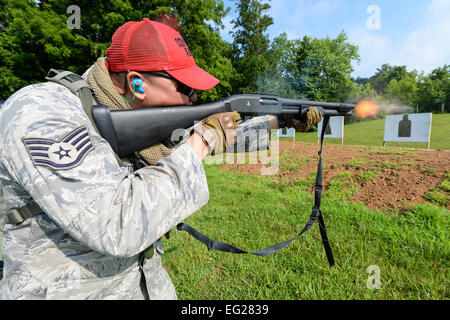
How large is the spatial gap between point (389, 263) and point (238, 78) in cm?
2431

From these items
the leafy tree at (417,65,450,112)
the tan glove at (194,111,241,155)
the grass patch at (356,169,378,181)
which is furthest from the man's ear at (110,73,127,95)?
the leafy tree at (417,65,450,112)

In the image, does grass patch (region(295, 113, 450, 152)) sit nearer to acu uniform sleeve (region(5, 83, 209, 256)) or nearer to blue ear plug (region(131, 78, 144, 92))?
blue ear plug (region(131, 78, 144, 92))

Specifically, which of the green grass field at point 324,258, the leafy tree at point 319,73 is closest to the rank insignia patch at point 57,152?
the green grass field at point 324,258

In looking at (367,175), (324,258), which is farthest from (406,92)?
(324,258)

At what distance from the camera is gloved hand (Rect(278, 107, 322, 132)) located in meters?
3.02

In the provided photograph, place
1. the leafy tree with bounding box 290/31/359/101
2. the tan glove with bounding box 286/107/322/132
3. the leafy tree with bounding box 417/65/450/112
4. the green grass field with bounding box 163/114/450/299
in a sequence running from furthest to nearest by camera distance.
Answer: the leafy tree with bounding box 417/65/450/112
the leafy tree with bounding box 290/31/359/101
the tan glove with bounding box 286/107/322/132
the green grass field with bounding box 163/114/450/299

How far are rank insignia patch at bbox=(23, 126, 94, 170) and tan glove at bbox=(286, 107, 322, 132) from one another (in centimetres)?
269

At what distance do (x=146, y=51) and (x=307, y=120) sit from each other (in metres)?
2.24

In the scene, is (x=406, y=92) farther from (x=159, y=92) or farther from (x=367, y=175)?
(x=159, y=92)

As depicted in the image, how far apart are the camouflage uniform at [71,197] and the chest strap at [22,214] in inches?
1.4

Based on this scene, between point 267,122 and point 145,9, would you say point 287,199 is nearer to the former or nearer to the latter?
point 267,122

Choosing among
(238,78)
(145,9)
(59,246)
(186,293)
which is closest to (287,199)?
(186,293)

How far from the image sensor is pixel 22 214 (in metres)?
1.04

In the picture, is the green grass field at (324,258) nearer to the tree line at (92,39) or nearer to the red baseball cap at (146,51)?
the red baseball cap at (146,51)
